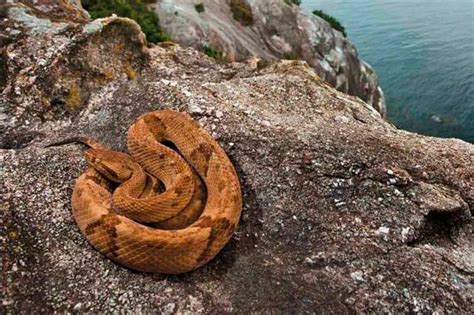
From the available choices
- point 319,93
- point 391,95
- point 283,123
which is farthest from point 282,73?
point 391,95

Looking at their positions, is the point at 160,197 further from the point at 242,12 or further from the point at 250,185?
the point at 242,12

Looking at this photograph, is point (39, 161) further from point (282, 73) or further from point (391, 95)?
point (391, 95)

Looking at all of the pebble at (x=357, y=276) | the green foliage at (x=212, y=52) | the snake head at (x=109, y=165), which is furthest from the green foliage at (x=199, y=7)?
the pebble at (x=357, y=276)

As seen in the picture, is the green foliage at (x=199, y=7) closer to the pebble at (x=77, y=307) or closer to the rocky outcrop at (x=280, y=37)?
the rocky outcrop at (x=280, y=37)

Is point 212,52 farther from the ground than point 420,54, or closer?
farther from the ground

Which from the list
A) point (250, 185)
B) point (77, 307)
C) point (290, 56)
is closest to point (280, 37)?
point (290, 56)

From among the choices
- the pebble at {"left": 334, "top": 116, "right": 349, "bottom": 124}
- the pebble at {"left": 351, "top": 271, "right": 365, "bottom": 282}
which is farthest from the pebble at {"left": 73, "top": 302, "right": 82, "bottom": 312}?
the pebble at {"left": 334, "top": 116, "right": 349, "bottom": 124}
